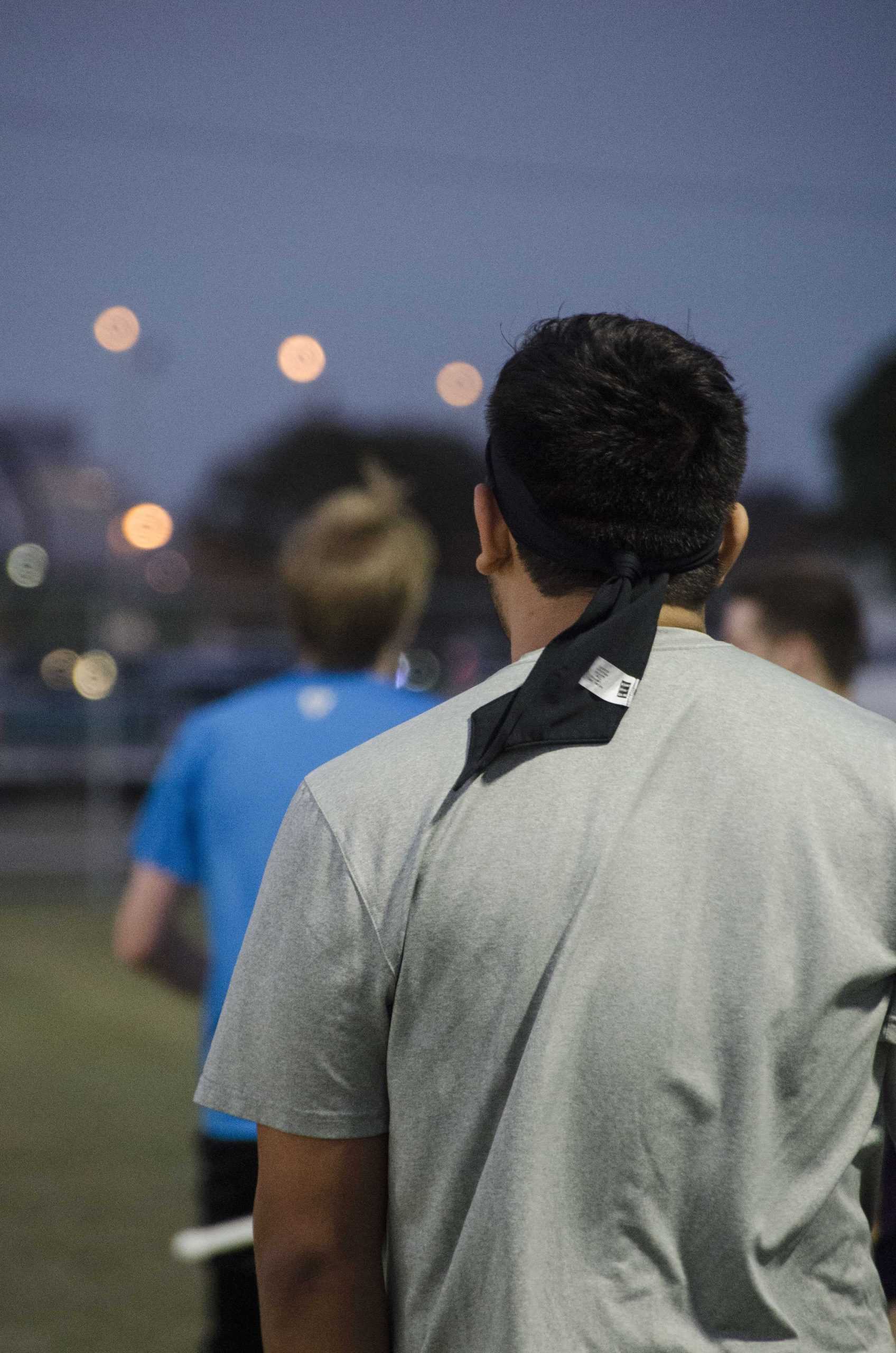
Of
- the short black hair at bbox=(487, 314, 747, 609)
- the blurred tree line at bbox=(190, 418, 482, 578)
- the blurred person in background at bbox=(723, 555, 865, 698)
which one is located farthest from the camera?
the blurred tree line at bbox=(190, 418, 482, 578)

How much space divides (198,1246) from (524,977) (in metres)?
1.40

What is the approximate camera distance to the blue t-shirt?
7.80ft

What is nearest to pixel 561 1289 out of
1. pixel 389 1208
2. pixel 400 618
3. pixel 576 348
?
pixel 389 1208

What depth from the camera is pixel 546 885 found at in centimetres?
121

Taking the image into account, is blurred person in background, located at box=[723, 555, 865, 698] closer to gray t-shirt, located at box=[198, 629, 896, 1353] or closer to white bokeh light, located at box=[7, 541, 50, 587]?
gray t-shirt, located at box=[198, 629, 896, 1353]

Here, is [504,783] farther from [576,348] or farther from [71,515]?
[71,515]

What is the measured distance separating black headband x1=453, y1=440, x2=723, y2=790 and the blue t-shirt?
1136mm

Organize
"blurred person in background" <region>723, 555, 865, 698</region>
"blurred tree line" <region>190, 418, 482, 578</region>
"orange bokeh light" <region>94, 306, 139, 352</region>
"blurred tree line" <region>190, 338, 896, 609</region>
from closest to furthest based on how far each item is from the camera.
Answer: "blurred person in background" <region>723, 555, 865, 698</region>
"orange bokeh light" <region>94, 306, 139, 352</region>
"blurred tree line" <region>190, 338, 896, 609</region>
"blurred tree line" <region>190, 418, 482, 578</region>

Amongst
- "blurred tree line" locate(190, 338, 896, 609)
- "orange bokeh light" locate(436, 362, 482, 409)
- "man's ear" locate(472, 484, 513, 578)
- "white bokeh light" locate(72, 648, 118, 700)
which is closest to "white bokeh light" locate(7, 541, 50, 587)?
"white bokeh light" locate(72, 648, 118, 700)

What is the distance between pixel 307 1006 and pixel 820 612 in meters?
1.95

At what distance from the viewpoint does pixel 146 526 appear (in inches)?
468

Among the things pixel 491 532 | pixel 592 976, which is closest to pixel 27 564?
pixel 491 532

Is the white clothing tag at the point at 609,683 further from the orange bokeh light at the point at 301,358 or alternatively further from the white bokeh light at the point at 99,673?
the white bokeh light at the point at 99,673

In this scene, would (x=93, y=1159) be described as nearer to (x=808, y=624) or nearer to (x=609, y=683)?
(x=808, y=624)
